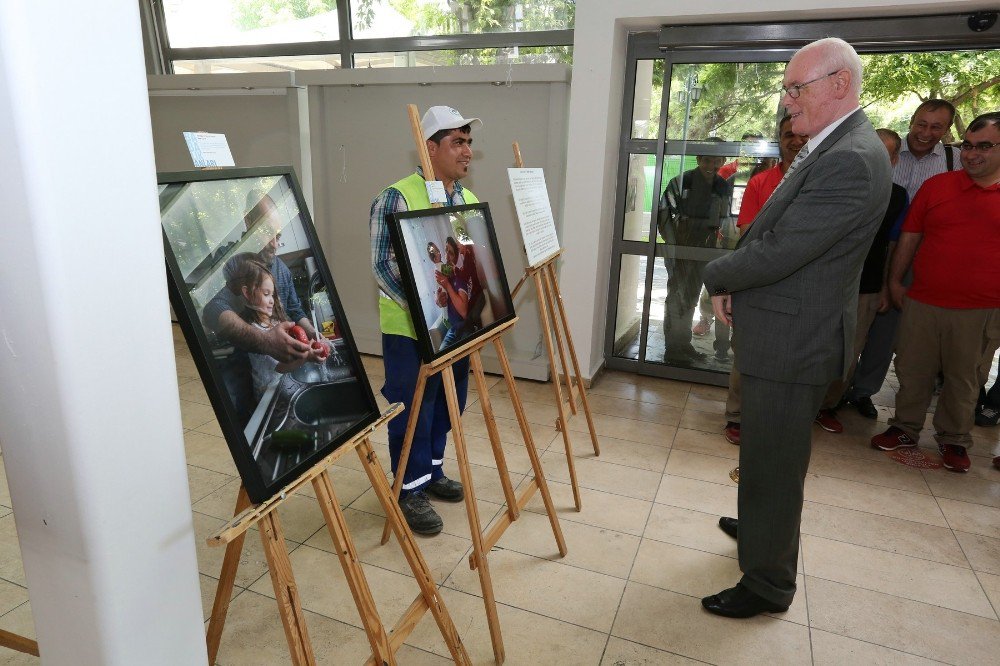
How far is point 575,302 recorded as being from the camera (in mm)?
4141

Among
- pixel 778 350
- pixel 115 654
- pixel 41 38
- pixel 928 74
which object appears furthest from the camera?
pixel 928 74

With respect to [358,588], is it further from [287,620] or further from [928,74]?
[928,74]

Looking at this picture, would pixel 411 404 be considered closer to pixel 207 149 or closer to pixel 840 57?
pixel 207 149

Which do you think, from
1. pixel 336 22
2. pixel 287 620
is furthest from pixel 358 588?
pixel 336 22

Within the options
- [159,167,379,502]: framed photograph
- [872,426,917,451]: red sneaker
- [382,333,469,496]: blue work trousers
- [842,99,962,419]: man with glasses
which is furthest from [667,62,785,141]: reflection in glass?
[159,167,379,502]: framed photograph

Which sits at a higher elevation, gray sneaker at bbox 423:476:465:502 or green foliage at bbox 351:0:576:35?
green foliage at bbox 351:0:576:35

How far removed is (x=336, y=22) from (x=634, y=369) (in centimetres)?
349

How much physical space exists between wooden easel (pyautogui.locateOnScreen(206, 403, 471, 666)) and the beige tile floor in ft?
→ 1.32

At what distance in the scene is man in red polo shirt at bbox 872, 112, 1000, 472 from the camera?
2.99 m

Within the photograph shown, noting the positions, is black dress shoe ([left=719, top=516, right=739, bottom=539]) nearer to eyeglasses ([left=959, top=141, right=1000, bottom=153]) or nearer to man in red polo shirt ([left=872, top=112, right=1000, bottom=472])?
man in red polo shirt ([left=872, top=112, right=1000, bottom=472])

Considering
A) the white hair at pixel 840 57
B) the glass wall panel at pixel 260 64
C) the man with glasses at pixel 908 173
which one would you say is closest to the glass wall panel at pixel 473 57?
the glass wall panel at pixel 260 64

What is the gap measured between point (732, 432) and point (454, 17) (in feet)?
11.2

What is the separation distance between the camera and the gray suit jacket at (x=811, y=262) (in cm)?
175

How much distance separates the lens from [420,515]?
2564 mm
